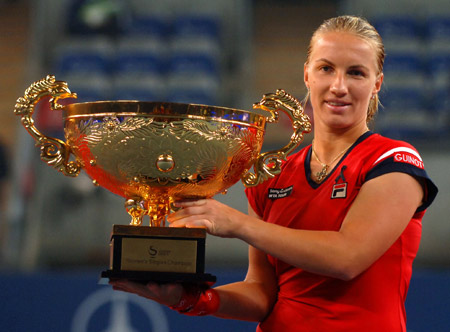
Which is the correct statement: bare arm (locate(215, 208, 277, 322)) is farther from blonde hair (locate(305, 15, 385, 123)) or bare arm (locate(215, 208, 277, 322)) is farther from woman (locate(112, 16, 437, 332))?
blonde hair (locate(305, 15, 385, 123))

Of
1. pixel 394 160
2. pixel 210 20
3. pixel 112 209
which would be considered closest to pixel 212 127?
pixel 394 160

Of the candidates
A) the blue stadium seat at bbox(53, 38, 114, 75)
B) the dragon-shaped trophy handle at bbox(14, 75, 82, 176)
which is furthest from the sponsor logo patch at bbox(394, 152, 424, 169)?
the blue stadium seat at bbox(53, 38, 114, 75)

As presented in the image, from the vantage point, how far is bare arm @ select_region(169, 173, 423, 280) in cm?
128

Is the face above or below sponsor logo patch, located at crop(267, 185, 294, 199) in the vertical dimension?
above

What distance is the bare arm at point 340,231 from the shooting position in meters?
1.28

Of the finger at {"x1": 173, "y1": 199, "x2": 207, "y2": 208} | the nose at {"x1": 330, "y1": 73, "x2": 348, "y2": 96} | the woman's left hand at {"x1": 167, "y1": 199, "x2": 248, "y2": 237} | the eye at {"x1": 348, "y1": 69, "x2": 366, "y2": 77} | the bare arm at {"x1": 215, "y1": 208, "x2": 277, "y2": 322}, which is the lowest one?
the bare arm at {"x1": 215, "y1": 208, "x2": 277, "y2": 322}

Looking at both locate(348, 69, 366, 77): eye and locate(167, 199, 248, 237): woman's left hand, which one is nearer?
locate(167, 199, 248, 237): woman's left hand

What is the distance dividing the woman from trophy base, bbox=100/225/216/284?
0.03 metres

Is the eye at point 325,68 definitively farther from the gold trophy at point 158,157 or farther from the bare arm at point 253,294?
the bare arm at point 253,294

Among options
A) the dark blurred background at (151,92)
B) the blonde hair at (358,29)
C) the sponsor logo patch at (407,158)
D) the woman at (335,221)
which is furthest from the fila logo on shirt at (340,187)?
the dark blurred background at (151,92)

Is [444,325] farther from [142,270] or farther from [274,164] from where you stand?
[142,270]

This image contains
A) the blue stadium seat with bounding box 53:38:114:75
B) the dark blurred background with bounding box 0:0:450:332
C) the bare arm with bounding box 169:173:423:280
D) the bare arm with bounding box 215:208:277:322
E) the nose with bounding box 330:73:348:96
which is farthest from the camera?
the blue stadium seat with bounding box 53:38:114:75

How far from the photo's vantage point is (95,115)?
1372 mm

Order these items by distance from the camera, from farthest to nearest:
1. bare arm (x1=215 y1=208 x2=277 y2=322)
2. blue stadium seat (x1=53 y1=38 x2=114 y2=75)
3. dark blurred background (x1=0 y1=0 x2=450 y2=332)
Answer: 1. blue stadium seat (x1=53 y1=38 x2=114 y2=75)
2. dark blurred background (x1=0 y1=0 x2=450 y2=332)
3. bare arm (x1=215 y1=208 x2=277 y2=322)
